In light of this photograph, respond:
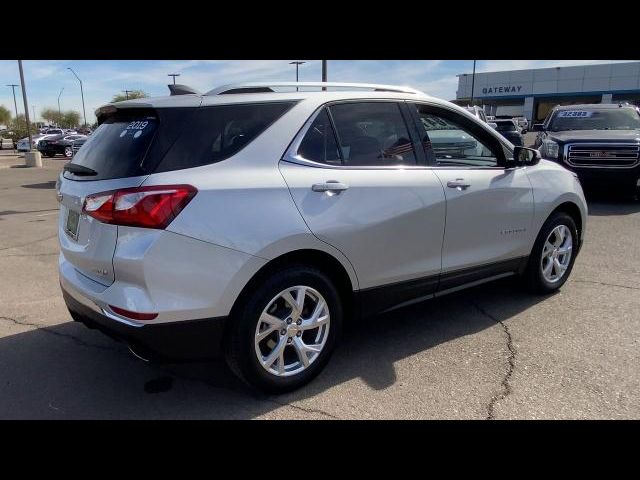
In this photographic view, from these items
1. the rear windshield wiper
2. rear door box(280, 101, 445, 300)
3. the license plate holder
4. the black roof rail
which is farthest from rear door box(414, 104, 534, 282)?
the license plate holder

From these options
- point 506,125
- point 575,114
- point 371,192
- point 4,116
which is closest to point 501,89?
point 506,125

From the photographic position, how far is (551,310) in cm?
437

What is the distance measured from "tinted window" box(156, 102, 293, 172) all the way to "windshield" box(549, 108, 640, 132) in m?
9.73

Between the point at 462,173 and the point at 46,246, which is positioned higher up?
the point at 462,173

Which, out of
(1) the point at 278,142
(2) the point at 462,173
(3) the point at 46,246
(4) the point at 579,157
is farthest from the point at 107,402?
(4) the point at 579,157

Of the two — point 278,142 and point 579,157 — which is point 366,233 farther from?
point 579,157

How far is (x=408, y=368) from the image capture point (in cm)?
341

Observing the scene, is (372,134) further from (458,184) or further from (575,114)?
(575,114)

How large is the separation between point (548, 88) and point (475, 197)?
62457 millimetres

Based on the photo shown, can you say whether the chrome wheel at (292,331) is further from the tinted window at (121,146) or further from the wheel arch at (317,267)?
the tinted window at (121,146)

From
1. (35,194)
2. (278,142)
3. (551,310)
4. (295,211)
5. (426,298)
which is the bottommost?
(35,194)

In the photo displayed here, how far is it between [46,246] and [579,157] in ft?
30.3

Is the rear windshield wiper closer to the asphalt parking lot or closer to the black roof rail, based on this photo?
the black roof rail

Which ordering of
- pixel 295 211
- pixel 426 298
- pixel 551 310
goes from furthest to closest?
pixel 551 310
pixel 426 298
pixel 295 211
